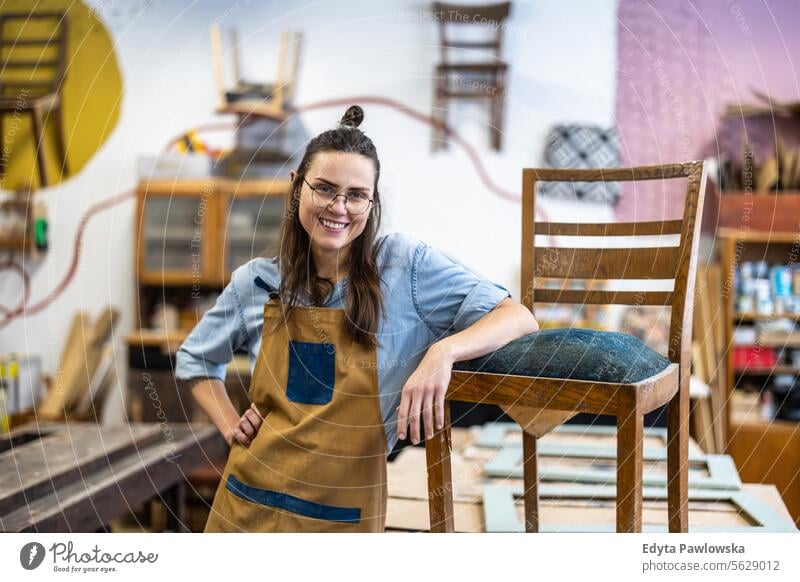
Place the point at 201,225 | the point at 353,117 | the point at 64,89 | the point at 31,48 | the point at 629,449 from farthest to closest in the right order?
the point at 201,225 → the point at 64,89 → the point at 31,48 → the point at 353,117 → the point at 629,449

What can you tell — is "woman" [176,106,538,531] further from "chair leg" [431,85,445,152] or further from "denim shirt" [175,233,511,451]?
"chair leg" [431,85,445,152]

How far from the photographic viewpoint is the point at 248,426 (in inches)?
50.0

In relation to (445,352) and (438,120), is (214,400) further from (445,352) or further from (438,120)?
(438,120)

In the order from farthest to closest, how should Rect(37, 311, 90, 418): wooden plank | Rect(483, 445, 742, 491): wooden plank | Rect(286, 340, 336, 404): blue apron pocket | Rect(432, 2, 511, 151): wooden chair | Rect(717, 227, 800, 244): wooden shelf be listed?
Rect(37, 311, 90, 418): wooden plank, Rect(717, 227, 800, 244): wooden shelf, Rect(432, 2, 511, 151): wooden chair, Rect(483, 445, 742, 491): wooden plank, Rect(286, 340, 336, 404): blue apron pocket

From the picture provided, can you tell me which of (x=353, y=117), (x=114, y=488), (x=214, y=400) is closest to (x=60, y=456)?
(x=114, y=488)

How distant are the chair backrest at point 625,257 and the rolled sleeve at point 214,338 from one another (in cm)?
50

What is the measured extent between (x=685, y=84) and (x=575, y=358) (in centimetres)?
226

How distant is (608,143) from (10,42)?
195cm

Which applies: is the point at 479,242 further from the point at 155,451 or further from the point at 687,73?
the point at 155,451

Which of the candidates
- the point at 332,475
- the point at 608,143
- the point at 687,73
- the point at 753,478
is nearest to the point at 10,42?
the point at 332,475

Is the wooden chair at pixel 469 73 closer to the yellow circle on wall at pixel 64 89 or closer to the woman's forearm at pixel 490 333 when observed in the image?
the woman's forearm at pixel 490 333

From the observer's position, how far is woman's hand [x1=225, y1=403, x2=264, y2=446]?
127cm

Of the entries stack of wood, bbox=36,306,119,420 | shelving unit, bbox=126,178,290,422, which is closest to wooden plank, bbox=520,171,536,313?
shelving unit, bbox=126,178,290,422

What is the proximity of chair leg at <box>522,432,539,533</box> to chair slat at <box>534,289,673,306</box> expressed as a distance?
0.26 metres
